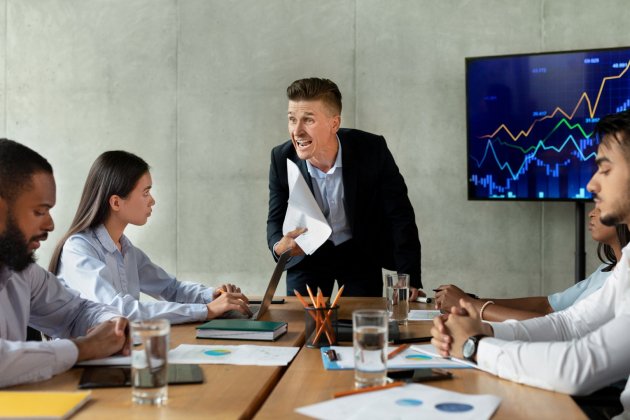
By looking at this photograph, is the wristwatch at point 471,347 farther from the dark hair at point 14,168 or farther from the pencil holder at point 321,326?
the dark hair at point 14,168

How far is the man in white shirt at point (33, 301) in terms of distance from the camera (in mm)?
1655

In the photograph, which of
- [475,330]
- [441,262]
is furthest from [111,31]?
[475,330]

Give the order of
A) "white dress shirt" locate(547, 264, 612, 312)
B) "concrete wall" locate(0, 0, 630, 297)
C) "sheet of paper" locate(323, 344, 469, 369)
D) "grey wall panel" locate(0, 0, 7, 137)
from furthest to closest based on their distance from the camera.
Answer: "grey wall panel" locate(0, 0, 7, 137) → "concrete wall" locate(0, 0, 630, 297) → "white dress shirt" locate(547, 264, 612, 312) → "sheet of paper" locate(323, 344, 469, 369)

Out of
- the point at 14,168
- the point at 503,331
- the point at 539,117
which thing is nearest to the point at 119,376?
the point at 14,168

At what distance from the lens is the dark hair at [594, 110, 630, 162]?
1951 mm

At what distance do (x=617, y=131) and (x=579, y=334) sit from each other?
563mm

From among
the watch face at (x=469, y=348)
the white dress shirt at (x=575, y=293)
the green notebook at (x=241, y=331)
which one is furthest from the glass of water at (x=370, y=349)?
the white dress shirt at (x=575, y=293)

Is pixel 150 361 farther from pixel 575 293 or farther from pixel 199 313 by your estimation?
pixel 575 293

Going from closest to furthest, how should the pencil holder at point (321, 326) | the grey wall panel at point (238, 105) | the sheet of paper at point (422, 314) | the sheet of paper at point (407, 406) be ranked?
the sheet of paper at point (407, 406) < the pencil holder at point (321, 326) < the sheet of paper at point (422, 314) < the grey wall panel at point (238, 105)

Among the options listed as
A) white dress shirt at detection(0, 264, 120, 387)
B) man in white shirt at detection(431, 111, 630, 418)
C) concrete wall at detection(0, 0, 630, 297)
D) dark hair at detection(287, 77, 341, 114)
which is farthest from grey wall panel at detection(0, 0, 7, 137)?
man in white shirt at detection(431, 111, 630, 418)

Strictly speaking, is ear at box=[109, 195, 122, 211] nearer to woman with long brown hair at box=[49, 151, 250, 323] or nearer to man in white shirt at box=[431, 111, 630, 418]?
woman with long brown hair at box=[49, 151, 250, 323]

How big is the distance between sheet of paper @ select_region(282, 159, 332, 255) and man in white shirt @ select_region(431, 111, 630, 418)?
108 centimetres

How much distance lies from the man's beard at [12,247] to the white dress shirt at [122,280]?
50 cm

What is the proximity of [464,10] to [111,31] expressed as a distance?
7.78 ft
